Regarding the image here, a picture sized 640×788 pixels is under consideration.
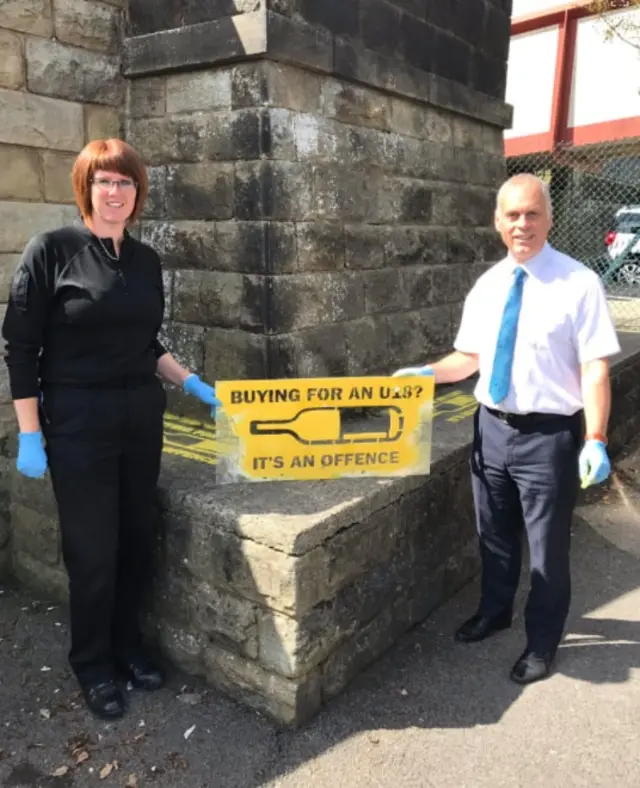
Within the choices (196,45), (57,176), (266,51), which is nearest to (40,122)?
(57,176)

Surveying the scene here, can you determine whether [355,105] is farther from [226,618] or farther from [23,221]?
[226,618]

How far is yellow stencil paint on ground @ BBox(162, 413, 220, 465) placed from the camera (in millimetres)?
3443

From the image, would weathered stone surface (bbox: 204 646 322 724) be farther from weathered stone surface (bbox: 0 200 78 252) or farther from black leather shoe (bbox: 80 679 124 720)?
weathered stone surface (bbox: 0 200 78 252)

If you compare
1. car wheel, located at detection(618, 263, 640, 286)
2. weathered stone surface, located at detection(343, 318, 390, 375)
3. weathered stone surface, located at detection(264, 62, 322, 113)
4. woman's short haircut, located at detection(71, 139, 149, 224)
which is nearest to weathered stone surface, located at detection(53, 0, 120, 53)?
weathered stone surface, located at detection(264, 62, 322, 113)

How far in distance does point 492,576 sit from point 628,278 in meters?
10.9

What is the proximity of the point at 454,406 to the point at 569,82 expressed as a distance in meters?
9.48

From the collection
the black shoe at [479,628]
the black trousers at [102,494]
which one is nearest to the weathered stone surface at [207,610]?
the black trousers at [102,494]

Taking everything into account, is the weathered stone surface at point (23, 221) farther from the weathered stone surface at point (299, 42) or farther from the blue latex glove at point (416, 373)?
the blue latex glove at point (416, 373)

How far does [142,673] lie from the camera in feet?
9.80

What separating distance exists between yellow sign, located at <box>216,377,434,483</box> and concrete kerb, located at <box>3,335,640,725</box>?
0.24 feet

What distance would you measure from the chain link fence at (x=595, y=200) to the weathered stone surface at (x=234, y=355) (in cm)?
814

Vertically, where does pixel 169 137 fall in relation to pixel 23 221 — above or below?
above

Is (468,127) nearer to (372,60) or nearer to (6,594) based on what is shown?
(372,60)

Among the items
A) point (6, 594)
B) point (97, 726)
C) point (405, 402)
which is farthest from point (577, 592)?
point (6, 594)
